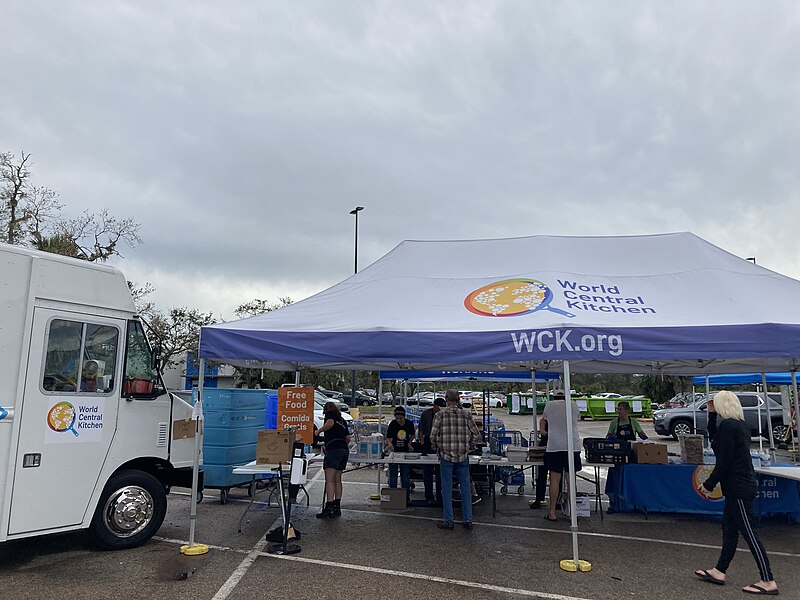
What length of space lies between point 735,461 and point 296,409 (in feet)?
17.5

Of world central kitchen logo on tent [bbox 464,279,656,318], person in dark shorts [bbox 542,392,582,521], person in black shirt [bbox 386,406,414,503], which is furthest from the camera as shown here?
person in black shirt [bbox 386,406,414,503]

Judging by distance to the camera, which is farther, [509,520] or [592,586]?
[509,520]

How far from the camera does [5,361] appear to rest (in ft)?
17.2

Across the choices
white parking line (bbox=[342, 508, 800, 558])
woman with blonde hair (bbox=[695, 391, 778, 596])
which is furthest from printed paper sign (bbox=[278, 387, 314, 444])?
woman with blonde hair (bbox=[695, 391, 778, 596])

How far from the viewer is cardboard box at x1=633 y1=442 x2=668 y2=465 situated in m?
8.20

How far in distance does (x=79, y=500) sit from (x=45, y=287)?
2046mm

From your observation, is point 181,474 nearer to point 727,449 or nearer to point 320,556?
point 320,556

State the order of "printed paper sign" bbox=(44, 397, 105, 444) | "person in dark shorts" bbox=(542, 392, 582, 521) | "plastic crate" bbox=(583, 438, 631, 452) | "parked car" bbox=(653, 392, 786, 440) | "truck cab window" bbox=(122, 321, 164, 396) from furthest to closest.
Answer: "parked car" bbox=(653, 392, 786, 440) < "plastic crate" bbox=(583, 438, 631, 452) < "person in dark shorts" bbox=(542, 392, 582, 521) < "truck cab window" bbox=(122, 321, 164, 396) < "printed paper sign" bbox=(44, 397, 105, 444)

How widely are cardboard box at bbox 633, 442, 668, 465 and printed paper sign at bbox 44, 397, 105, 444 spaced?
680 centimetres

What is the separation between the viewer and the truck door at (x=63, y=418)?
5.32 meters

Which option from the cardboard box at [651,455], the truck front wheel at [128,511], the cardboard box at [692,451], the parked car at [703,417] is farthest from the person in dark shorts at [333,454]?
the parked car at [703,417]

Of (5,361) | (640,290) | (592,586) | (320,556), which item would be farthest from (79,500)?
(640,290)

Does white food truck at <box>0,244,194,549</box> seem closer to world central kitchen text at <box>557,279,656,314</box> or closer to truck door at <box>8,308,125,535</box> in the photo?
truck door at <box>8,308,125,535</box>

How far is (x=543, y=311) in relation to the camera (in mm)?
6461
